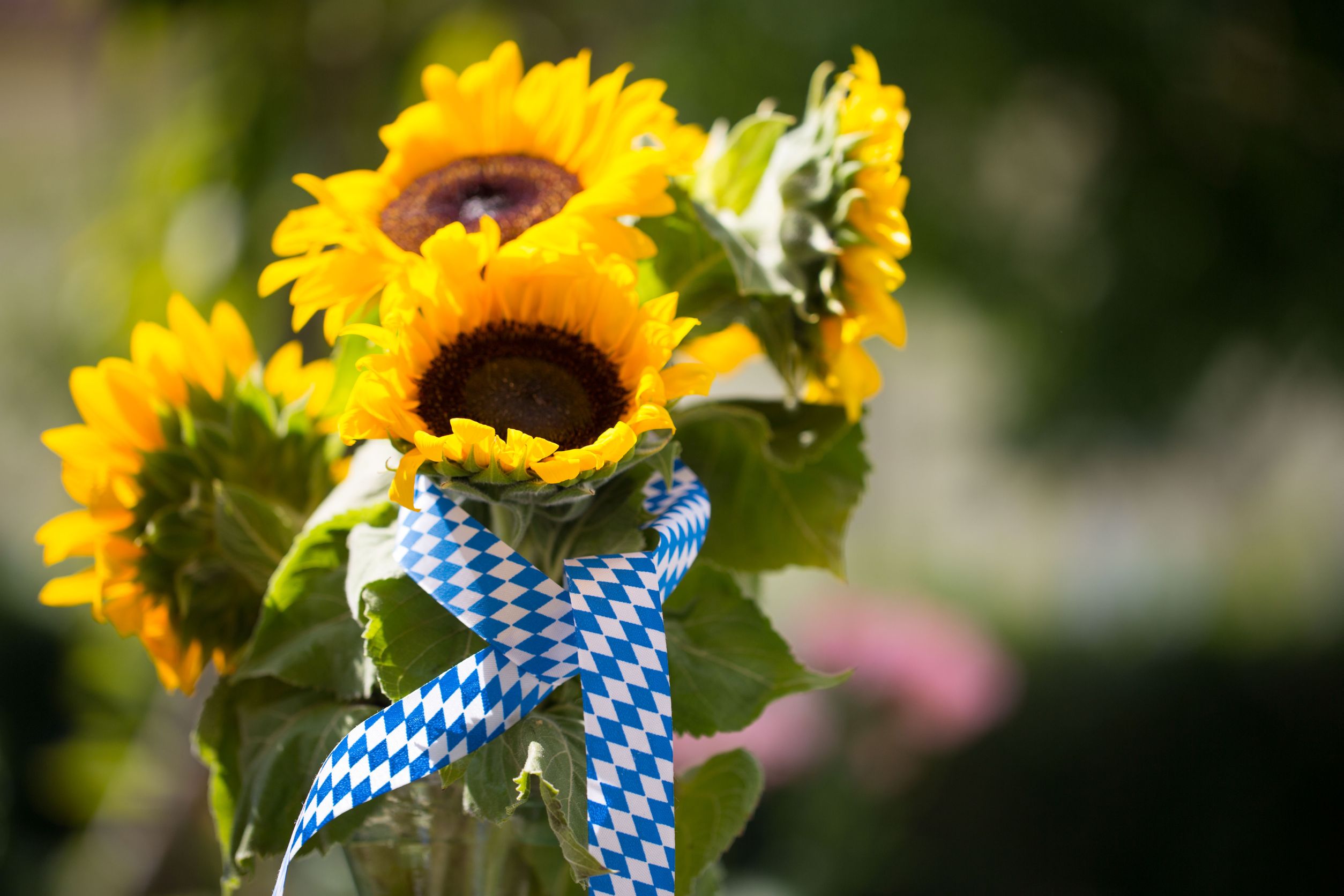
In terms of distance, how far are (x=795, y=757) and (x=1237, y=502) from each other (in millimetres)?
1514

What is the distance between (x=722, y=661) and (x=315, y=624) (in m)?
0.13

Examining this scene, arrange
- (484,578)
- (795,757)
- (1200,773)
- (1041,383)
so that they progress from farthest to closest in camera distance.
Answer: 1. (1041,383)
2. (1200,773)
3. (795,757)
4. (484,578)

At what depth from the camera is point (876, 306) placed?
33 cm

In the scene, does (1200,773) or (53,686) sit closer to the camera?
(1200,773)

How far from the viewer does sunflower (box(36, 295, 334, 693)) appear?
352 mm

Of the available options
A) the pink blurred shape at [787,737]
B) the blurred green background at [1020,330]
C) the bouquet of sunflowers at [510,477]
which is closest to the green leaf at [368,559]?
the bouquet of sunflowers at [510,477]

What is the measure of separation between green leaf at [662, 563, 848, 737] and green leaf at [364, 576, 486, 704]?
0.21 ft

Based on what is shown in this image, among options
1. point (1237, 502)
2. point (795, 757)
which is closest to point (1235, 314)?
point (1237, 502)

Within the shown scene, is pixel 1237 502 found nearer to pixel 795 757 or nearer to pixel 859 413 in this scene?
pixel 795 757

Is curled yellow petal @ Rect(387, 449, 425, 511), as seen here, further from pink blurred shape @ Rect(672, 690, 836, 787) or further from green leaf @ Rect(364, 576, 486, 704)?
pink blurred shape @ Rect(672, 690, 836, 787)

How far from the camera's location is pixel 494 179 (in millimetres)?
338

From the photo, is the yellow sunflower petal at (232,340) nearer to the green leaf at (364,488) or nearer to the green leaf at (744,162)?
the green leaf at (364,488)

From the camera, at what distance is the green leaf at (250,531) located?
1.13 ft

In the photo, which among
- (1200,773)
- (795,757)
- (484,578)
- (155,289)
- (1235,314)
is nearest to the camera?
(484,578)
